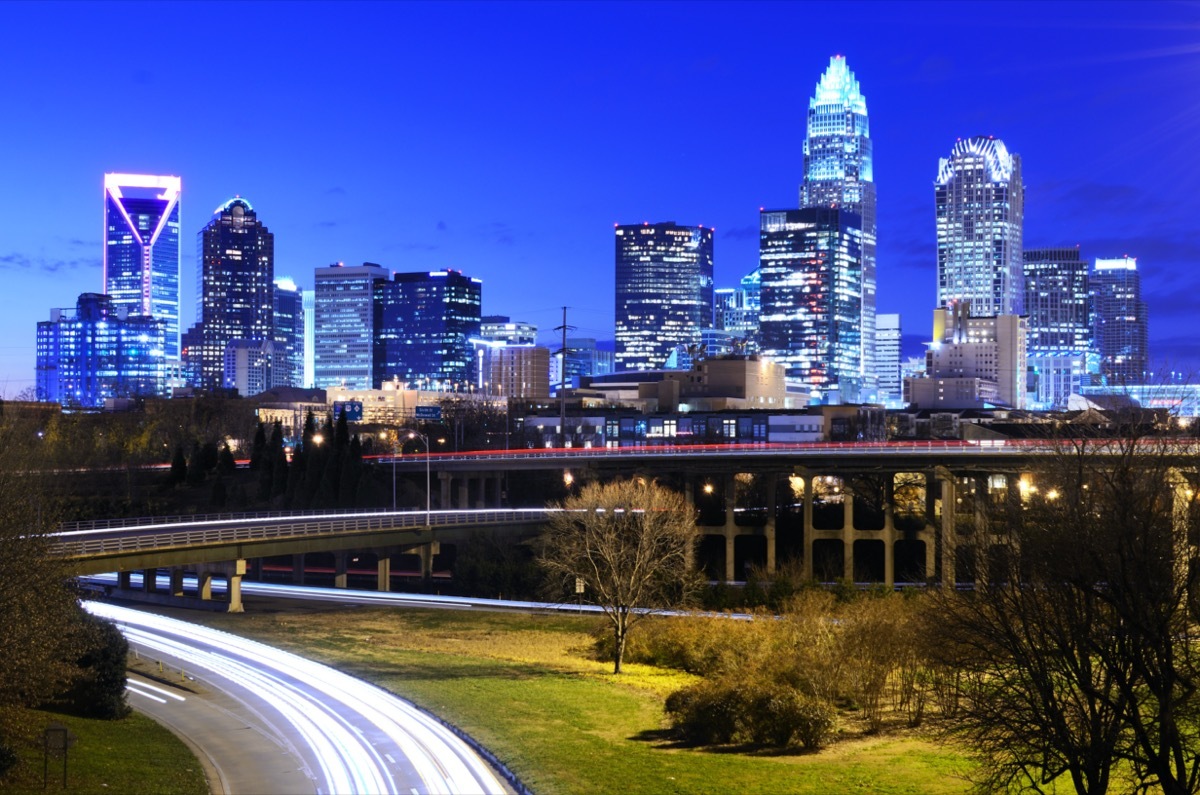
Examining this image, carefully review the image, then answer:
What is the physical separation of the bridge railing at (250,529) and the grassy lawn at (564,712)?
6.12 metres

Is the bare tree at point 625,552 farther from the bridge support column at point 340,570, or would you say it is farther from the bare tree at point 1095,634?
the bare tree at point 1095,634

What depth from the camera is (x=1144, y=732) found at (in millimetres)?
28891

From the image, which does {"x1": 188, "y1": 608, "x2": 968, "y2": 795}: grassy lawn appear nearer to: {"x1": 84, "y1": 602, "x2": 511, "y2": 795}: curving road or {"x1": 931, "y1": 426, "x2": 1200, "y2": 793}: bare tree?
{"x1": 84, "y1": 602, "x2": 511, "y2": 795}: curving road

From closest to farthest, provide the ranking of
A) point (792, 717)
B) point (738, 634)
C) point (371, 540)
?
point (792, 717) < point (738, 634) < point (371, 540)

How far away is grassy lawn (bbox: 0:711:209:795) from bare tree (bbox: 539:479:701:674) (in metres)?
23.1

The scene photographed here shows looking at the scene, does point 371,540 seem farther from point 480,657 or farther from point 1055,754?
point 1055,754

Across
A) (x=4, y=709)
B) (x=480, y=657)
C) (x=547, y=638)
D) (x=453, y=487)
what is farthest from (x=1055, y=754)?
(x=453, y=487)

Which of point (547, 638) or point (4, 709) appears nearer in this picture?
point (4, 709)

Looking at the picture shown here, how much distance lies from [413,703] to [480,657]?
537 inches

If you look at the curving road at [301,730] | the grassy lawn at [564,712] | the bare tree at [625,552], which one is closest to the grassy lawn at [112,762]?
the curving road at [301,730]

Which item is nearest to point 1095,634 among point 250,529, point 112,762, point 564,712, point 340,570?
point 564,712

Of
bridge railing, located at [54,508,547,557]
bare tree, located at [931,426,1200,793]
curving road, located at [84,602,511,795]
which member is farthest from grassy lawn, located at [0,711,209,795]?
bare tree, located at [931,426,1200,793]

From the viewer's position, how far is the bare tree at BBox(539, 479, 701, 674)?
60.7 metres

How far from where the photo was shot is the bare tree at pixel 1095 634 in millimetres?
29172
